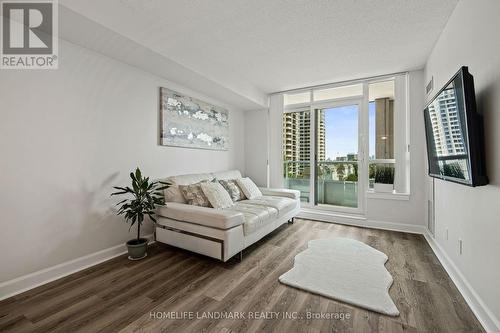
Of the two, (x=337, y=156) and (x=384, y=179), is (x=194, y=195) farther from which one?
(x=384, y=179)

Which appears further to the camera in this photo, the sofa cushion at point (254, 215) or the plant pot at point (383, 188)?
the plant pot at point (383, 188)

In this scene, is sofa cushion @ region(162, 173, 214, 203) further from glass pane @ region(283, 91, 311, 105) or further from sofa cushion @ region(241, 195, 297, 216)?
glass pane @ region(283, 91, 311, 105)

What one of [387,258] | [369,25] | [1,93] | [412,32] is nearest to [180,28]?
[1,93]

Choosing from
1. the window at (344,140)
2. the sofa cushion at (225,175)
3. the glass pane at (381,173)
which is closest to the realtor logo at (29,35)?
the sofa cushion at (225,175)

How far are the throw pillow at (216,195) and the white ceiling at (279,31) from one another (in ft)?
5.38

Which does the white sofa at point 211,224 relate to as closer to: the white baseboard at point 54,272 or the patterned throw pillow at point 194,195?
the patterned throw pillow at point 194,195

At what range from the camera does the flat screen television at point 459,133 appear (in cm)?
155

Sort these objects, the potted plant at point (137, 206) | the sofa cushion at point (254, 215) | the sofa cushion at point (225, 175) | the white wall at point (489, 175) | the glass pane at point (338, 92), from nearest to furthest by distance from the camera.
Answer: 1. the white wall at point (489, 175)
2. the potted plant at point (137, 206)
3. the sofa cushion at point (254, 215)
4. the sofa cushion at point (225, 175)
5. the glass pane at point (338, 92)

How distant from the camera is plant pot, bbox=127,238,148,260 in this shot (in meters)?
2.56

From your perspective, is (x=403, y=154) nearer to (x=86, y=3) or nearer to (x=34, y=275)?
(x=86, y=3)

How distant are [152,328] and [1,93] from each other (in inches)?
91.1

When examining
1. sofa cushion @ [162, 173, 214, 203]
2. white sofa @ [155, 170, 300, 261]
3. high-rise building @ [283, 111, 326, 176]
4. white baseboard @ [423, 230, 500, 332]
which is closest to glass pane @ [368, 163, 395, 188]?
high-rise building @ [283, 111, 326, 176]

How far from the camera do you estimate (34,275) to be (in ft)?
6.60

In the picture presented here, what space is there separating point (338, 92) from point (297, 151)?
1436 mm
